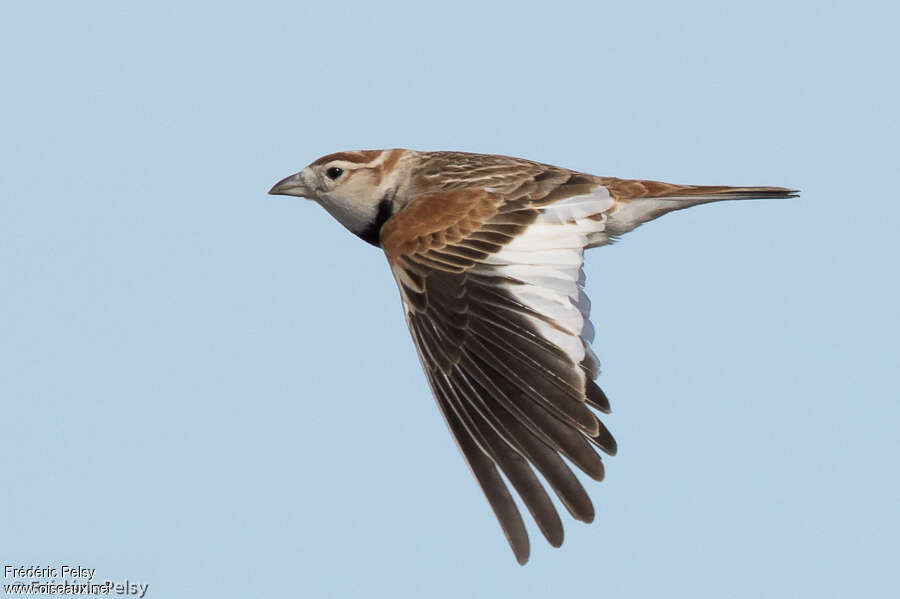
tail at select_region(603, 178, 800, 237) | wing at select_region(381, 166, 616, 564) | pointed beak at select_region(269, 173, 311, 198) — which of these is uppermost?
tail at select_region(603, 178, 800, 237)

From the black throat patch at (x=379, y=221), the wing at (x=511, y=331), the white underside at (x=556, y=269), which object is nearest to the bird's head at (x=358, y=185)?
the black throat patch at (x=379, y=221)

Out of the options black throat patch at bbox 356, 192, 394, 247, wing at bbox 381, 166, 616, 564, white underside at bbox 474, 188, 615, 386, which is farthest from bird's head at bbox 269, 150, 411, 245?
white underside at bbox 474, 188, 615, 386

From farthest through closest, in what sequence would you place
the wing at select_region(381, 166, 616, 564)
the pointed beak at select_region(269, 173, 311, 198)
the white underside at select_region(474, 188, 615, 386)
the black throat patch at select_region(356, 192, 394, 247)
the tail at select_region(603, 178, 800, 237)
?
the pointed beak at select_region(269, 173, 311, 198) → the black throat patch at select_region(356, 192, 394, 247) → the tail at select_region(603, 178, 800, 237) → the white underside at select_region(474, 188, 615, 386) → the wing at select_region(381, 166, 616, 564)

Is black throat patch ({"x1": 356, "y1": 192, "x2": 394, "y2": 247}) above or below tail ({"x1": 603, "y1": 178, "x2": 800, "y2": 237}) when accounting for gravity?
below

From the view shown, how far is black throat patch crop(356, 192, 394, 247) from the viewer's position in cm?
864

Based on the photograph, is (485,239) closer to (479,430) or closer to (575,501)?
(479,430)

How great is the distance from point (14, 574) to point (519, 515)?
3127 mm

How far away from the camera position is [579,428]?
625cm

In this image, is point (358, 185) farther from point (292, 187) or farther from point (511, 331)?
point (511, 331)

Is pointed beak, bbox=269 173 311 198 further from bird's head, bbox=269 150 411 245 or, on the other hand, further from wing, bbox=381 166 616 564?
wing, bbox=381 166 616 564

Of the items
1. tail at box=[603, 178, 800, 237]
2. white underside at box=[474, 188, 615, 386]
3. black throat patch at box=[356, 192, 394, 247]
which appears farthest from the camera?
black throat patch at box=[356, 192, 394, 247]

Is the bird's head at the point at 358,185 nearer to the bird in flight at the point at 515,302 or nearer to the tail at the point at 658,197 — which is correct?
the bird in flight at the point at 515,302

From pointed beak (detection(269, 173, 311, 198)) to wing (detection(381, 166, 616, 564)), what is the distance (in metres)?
1.44

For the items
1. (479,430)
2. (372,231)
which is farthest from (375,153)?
(479,430)
